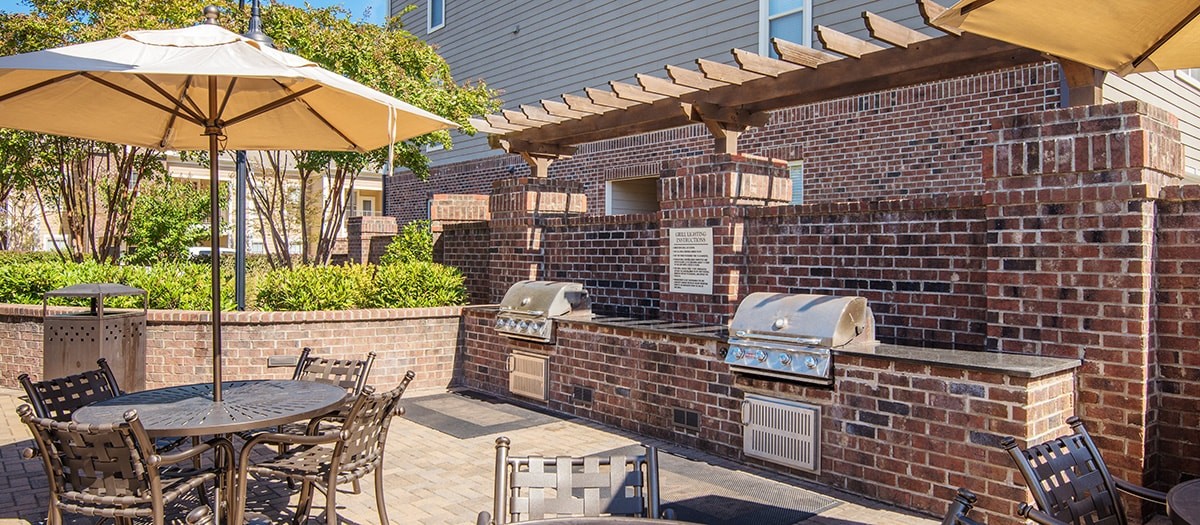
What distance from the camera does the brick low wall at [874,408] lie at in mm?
4227

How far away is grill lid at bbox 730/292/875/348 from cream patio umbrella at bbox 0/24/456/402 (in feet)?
7.85

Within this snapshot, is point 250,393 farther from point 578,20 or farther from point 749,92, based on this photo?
point 578,20

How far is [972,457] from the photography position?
4352mm

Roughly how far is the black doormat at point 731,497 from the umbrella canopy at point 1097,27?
270cm

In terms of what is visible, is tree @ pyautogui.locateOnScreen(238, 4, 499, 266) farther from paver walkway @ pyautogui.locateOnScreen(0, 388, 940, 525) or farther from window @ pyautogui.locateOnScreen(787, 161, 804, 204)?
paver walkway @ pyautogui.locateOnScreen(0, 388, 940, 525)

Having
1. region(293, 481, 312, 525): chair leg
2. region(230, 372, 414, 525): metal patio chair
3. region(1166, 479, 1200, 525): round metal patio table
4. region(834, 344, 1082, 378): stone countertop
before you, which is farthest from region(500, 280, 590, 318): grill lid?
region(1166, 479, 1200, 525): round metal patio table

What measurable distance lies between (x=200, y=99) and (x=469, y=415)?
3518mm

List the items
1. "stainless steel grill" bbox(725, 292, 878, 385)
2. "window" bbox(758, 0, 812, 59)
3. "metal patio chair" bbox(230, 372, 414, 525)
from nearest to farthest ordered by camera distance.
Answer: "metal patio chair" bbox(230, 372, 414, 525), "stainless steel grill" bbox(725, 292, 878, 385), "window" bbox(758, 0, 812, 59)

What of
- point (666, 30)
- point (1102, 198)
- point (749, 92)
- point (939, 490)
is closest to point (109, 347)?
point (749, 92)

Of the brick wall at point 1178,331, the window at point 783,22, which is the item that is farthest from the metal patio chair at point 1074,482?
the window at point 783,22

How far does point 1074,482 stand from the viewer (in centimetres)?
300

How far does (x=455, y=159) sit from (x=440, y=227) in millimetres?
7093

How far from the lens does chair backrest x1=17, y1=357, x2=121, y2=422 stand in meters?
3.96

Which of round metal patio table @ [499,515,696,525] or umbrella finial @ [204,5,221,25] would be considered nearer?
round metal patio table @ [499,515,696,525]
